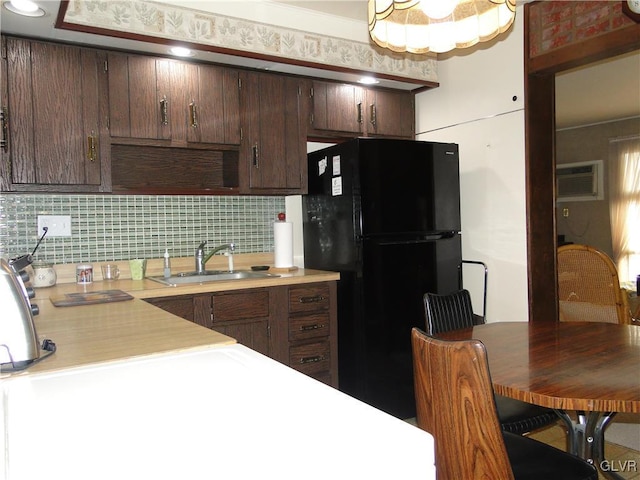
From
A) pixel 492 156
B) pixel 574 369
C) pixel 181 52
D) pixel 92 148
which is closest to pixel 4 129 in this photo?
pixel 92 148

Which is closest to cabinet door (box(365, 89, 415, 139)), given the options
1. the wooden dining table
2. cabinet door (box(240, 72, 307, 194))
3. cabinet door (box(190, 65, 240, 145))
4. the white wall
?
the white wall

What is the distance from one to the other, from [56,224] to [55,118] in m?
0.63

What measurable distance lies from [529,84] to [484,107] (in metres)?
0.37

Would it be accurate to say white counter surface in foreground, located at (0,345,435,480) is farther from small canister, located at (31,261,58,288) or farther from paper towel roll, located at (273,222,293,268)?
paper towel roll, located at (273,222,293,268)

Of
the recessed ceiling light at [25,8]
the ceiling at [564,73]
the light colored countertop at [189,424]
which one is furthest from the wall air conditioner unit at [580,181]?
A: the light colored countertop at [189,424]

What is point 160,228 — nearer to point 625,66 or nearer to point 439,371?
point 439,371

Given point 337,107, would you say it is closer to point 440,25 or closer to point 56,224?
point 440,25

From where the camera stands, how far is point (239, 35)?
9.57 ft

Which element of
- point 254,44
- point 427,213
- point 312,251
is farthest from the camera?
point 312,251

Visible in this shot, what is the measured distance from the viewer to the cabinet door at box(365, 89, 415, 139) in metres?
3.66

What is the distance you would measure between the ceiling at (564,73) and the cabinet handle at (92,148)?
0.51m

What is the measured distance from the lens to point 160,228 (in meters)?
3.21

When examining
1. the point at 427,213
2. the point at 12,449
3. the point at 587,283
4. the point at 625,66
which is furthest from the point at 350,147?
the point at 625,66

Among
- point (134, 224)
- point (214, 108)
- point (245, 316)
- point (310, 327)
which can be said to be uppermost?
point (214, 108)
